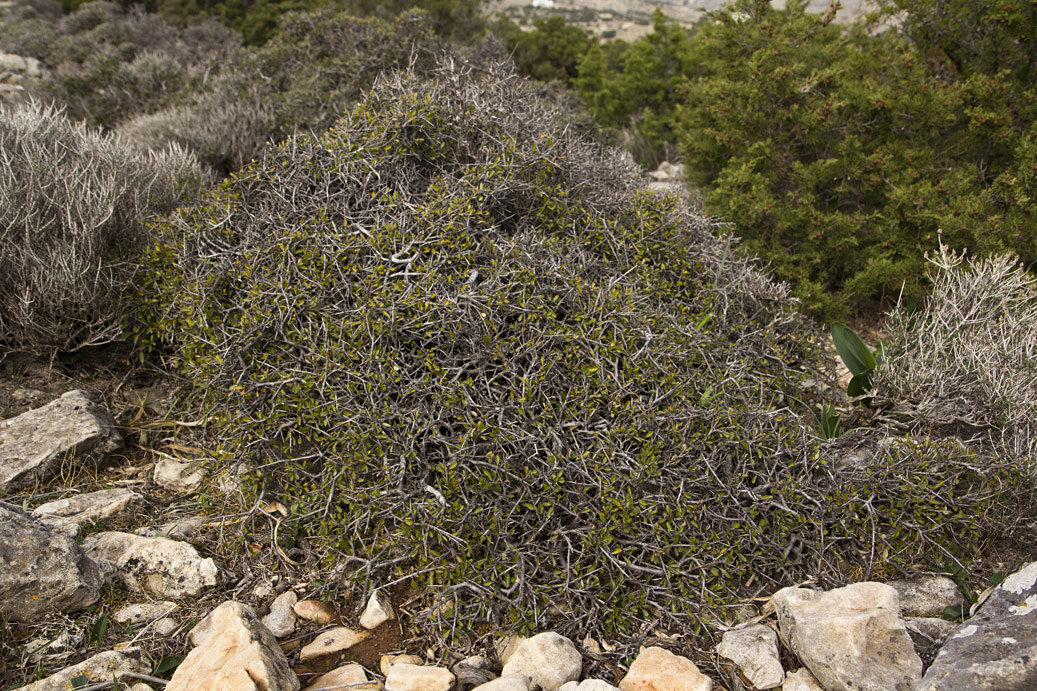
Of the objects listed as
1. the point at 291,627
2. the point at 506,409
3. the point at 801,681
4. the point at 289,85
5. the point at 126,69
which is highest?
the point at 289,85

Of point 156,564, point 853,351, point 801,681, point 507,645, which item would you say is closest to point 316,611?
point 156,564

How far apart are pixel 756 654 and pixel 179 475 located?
8.83 feet

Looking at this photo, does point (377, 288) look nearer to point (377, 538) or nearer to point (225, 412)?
point (225, 412)

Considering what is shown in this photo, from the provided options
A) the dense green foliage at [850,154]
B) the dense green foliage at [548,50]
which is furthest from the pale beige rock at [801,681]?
the dense green foliage at [548,50]

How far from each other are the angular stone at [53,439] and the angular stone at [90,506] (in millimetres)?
196

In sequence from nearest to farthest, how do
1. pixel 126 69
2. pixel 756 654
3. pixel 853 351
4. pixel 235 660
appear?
pixel 235 660, pixel 756 654, pixel 853 351, pixel 126 69

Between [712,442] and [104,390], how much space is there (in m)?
3.15

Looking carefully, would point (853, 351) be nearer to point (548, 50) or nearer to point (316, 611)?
point (316, 611)

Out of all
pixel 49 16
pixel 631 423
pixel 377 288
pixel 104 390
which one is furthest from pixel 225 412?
pixel 49 16

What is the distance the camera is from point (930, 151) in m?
4.66

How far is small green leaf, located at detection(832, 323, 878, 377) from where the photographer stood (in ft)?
12.0

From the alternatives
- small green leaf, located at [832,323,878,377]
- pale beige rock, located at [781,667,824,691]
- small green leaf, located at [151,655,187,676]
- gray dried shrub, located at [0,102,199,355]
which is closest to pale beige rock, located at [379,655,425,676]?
small green leaf, located at [151,655,187,676]

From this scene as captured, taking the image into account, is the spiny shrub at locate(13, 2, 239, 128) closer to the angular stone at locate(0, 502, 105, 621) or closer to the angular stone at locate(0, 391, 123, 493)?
the angular stone at locate(0, 391, 123, 493)

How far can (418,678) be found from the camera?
2275 mm
